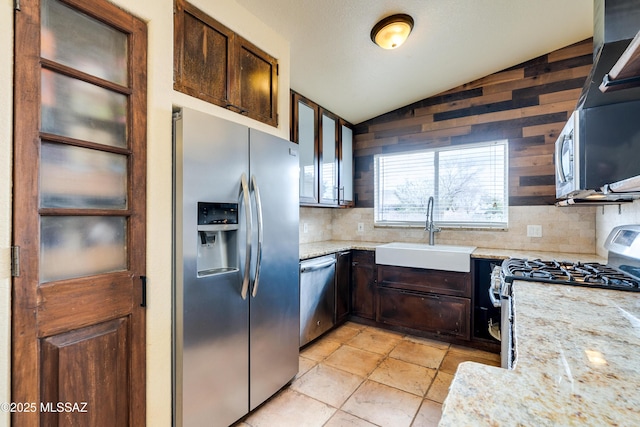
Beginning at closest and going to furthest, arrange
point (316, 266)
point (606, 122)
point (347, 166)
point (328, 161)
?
point (606, 122) → point (316, 266) → point (328, 161) → point (347, 166)

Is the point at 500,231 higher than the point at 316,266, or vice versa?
the point at 500,231

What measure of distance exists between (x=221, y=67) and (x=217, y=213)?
876mm

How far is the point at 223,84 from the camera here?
5.81 ft

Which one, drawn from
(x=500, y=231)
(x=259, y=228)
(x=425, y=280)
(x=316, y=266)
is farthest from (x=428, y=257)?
(x=259, y=228)

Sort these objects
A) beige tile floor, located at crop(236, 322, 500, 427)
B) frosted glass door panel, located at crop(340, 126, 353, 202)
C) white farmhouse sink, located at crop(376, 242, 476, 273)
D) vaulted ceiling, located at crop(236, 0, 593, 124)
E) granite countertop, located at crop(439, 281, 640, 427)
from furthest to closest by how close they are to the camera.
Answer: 1. frosted glass door panel, located at crop(340, 126, 353, 202)
2. white farmhouse sink, located at crop(376, 242, 476, 273)
3. vaulted ceiling, located at crop(236, 0, 593, 124)
4. beige tile floor, located at crop(236, 322, 500, 427)
5. granite countertop, located at crop(439, 281, 640, 427)

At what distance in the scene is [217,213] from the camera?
1.63 m

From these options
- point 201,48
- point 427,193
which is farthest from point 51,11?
point 427,193

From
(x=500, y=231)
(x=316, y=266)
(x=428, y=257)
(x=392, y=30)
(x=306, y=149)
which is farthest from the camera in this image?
(x=500, y=231)

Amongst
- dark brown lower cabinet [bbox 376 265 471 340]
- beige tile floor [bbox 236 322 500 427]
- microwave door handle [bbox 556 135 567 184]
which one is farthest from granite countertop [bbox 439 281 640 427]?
dark brown lower cabinet [bbox 376 265 471 340]

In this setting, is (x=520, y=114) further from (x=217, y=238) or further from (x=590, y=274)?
(x=217, y=238)

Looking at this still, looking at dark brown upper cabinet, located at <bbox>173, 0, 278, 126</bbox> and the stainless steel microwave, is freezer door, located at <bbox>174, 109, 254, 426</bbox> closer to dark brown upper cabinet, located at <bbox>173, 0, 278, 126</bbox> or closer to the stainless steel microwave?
dark brown upper cabinet, located at <bbox>173, 0, 278, 126</bbox>

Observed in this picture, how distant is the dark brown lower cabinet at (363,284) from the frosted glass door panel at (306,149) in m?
0.88

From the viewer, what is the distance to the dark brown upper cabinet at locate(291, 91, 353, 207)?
2.86 m

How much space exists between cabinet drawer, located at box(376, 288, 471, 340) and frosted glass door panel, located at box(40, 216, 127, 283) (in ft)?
7.96
